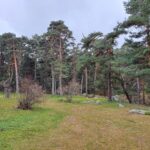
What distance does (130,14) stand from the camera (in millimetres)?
29391

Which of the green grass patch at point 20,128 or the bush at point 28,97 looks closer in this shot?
the green grass patch at point 20,128

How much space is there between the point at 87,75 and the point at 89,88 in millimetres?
2765

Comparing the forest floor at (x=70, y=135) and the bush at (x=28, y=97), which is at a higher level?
the bush at (x=28, y=97)

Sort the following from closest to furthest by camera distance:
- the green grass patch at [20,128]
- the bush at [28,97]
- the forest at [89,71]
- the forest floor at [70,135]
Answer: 1. the forest floor at [70,135]
2. the green grass patch at [20,128]
3. the forest at [89,71]
4. the bush at [28,97]

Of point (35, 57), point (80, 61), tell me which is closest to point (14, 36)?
point (35, 57)

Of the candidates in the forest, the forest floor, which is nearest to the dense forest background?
the forest

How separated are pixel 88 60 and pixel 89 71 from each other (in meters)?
28.6

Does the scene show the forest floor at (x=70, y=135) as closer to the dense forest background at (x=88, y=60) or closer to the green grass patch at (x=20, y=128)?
the green grass patch at (x=20, y=128)

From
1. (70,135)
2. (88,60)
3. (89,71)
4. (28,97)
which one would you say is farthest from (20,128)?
(89,71)

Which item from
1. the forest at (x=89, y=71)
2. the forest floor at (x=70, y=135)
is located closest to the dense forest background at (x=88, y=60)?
the forest at (x=89, y=71)

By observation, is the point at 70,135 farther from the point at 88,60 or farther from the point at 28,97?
the point at 88,60

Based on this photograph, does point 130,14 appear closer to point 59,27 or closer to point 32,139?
point 32,139

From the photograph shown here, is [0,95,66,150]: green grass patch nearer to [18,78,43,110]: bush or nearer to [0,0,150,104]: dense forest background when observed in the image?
[18,78,43,110]: bush

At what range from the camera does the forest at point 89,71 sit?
17453 millimetres
